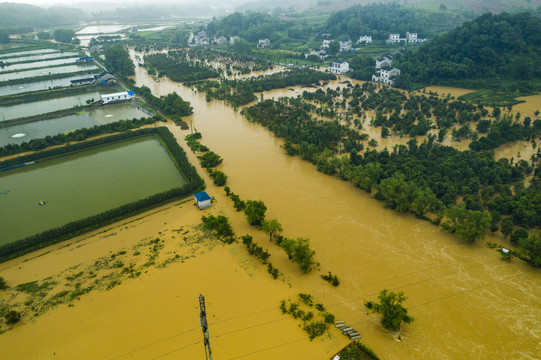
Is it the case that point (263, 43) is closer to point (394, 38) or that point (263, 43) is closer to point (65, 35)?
point (394, 38)

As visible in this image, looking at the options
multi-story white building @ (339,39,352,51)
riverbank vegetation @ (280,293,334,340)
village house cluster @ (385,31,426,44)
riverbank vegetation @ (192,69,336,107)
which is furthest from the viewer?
village house cluster @ (385,31,426,44)

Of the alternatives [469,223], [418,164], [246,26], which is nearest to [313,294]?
[469,223]

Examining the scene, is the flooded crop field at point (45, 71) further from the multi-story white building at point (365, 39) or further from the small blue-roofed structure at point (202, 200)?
the multi-story white building at point (365, 39)

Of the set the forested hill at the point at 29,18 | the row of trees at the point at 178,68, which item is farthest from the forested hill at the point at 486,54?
the forested hill at the point at 29,18

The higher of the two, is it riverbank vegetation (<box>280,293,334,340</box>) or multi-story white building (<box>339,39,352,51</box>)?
multi-story white building (<box>339,39,352,51</box>)

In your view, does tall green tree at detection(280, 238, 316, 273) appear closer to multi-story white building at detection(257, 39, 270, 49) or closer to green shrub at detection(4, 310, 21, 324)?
green shrub at detection(4, 310, 21, 324)

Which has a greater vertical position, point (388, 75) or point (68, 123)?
point (388, 75)

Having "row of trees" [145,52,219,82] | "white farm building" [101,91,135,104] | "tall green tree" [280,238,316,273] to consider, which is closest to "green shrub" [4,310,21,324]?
"tall green tree" [280,238,316,273]
